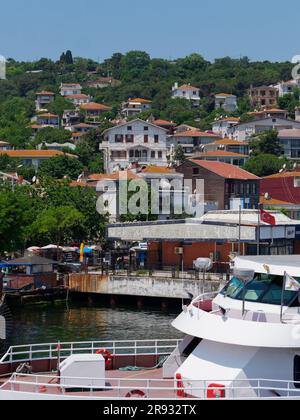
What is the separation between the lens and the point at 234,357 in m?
21.6

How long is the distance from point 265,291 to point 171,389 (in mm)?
3027

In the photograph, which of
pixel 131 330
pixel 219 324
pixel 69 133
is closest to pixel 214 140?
pixel 69 133

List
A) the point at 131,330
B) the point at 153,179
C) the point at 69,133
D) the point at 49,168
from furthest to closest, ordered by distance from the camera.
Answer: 1. the point at 69,133
2. the point at 49,168
3. the point at 153,179
4. the point at 131,330

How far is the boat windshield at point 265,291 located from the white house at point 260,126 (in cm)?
11775

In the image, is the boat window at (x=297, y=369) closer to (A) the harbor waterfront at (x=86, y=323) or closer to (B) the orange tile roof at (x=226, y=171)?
(A) the harbor waterfront at (x=86, y=323)

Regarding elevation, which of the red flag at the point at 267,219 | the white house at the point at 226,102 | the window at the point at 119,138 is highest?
the white house at the point at 226,102

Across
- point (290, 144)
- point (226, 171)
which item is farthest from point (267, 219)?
point (290, 144)

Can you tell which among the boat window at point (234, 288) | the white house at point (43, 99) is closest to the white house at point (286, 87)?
the white house at point (43, 99)

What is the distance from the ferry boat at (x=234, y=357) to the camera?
20.9 m

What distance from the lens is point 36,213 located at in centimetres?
7100

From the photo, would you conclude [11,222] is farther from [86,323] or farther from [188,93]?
[188,93]

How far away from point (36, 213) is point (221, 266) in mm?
16718

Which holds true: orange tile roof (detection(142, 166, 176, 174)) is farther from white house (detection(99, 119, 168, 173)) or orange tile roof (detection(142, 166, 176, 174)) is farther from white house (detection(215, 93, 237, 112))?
white house (detection(215, 93, 237, 112))
